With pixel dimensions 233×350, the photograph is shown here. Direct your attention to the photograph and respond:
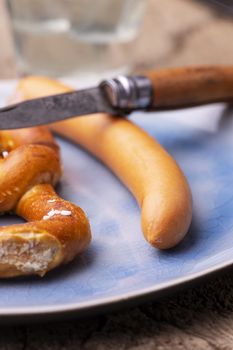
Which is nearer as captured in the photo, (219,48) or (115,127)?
(115,127)

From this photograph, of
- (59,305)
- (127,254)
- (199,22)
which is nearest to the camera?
(59,305)

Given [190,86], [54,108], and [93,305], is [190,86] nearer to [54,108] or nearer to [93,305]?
[54,108]

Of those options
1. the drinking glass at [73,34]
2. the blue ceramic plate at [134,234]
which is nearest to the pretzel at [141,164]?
Result: the blue ceramic plate at [134,234]

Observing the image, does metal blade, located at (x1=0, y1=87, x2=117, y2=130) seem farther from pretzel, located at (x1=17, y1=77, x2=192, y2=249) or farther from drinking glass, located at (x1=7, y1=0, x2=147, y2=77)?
drinking glass, located at (x1=7, y1=0, x2=147, y2=77)

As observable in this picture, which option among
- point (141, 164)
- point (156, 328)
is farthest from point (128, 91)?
point (156, 328)

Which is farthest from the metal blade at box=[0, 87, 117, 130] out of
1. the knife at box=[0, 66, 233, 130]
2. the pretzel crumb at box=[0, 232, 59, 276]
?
the pretzel crumb at box=[0, 232, 59, 276]

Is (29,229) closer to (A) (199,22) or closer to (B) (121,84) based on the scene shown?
(B) (121,84)

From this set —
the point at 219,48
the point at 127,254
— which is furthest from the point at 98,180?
the point at 219,48
